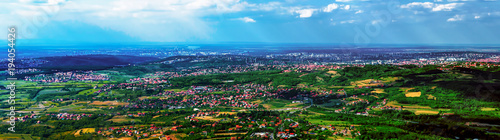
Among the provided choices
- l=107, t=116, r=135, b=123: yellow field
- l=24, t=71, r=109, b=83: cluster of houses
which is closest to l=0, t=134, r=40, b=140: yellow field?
l=107, t=116, r=135, b=123: yellow field

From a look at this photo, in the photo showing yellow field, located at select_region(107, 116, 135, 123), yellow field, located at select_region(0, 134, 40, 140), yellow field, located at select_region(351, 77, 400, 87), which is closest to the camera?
yellow field, located at select_region(0, 134, 40, 140)

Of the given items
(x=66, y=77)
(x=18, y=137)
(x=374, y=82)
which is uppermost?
(x=374, y=82)

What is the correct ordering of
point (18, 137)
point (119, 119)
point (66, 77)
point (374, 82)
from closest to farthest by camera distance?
point (18, 137) → point (119, 119) → point (374, 82) → point (66, 77)

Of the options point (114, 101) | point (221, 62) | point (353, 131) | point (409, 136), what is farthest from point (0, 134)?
point (221, 62)

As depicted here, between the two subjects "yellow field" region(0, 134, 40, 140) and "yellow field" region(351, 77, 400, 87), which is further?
"yellow field" region(351, 77, 400, 87)

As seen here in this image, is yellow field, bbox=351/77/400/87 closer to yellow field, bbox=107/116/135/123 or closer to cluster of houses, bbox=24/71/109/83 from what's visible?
yellow field, bbox=107/116/135/123

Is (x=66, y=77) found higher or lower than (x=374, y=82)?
lower

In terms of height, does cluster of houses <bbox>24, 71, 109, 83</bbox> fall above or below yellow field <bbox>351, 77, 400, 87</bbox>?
below

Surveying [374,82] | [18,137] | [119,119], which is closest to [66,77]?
[119,119]

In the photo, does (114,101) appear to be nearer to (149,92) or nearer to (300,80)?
(149,92)

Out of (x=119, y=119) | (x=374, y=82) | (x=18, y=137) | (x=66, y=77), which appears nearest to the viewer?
(x=18, y=137)

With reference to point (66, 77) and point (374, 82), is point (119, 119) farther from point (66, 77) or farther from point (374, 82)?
point (374, 82)
